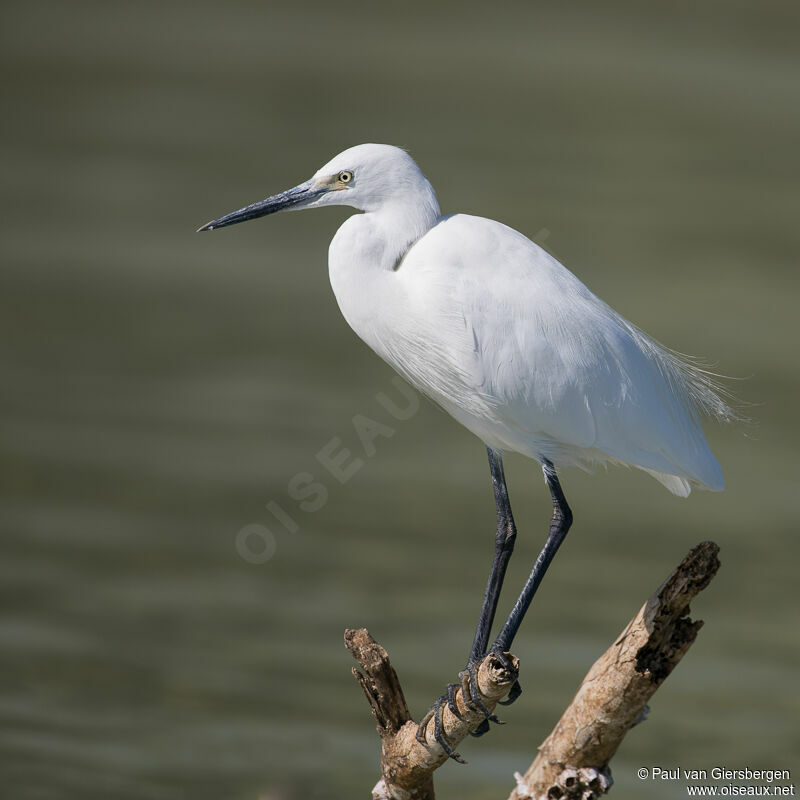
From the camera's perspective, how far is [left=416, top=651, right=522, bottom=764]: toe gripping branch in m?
1.98

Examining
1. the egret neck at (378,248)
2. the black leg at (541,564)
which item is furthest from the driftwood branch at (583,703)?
the egret neck at (378,248)

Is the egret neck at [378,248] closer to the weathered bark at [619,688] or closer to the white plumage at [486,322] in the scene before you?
the white plumage at [486,322]

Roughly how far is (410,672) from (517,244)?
9.99 ft

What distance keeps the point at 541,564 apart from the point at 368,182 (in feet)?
2.63

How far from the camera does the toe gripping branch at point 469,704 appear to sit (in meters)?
1.98

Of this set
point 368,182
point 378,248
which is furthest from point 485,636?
point 368,182

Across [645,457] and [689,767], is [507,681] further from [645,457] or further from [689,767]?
[689,767]

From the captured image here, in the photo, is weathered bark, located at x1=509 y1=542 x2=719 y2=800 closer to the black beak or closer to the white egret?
the white egret

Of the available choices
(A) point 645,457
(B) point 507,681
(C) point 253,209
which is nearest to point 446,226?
(C) point 253,209

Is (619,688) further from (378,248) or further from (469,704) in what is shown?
(378,248)

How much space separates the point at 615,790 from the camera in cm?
433

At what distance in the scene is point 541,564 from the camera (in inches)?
88.6

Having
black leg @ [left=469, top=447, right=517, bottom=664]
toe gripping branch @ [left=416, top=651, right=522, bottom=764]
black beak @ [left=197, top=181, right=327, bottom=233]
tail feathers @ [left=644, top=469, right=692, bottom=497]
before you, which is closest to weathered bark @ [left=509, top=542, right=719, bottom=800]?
toe gripping branch @ [left=416, top=651, right=522, bottom=764]

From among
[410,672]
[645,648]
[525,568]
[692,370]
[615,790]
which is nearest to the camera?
[645,648]
